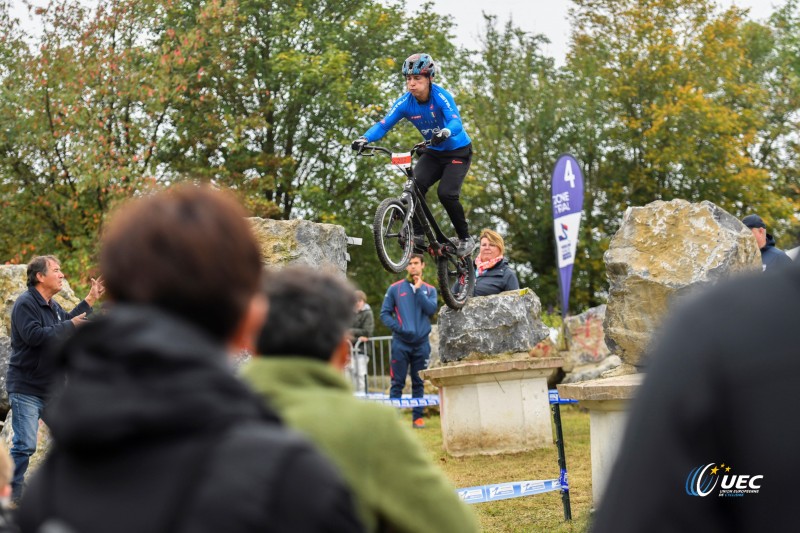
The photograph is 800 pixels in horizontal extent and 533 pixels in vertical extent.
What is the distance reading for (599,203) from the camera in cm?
2920

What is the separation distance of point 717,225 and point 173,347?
23.7ft

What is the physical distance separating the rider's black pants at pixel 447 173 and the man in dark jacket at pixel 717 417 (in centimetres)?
790

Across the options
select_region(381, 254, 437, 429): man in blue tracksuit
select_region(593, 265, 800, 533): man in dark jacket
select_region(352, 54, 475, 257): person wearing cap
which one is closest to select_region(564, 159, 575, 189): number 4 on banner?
select_region(381, 254, 437, 429): man in blue tracksuit

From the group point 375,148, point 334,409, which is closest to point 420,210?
point 375,148

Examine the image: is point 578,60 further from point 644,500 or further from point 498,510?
point 644,500

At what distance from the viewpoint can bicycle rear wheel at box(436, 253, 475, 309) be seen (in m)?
10.4

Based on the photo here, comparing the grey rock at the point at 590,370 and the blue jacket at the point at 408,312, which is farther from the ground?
the blue jacket at the point at 408,312

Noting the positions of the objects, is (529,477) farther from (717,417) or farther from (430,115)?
(717,417)

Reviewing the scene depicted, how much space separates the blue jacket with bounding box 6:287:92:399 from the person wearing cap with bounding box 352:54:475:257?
2908 millimetres

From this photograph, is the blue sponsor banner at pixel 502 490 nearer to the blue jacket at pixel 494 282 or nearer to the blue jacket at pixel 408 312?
the blue jacket at pixel 494 282

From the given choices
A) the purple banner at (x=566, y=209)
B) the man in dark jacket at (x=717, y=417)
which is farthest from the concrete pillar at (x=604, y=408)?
the purple banner at (x=566, y=209)

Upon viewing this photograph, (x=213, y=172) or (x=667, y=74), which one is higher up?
(x=667, y=74)

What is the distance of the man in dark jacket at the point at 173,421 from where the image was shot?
58.0 inches

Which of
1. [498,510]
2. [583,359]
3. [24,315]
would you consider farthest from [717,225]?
[583,359]
